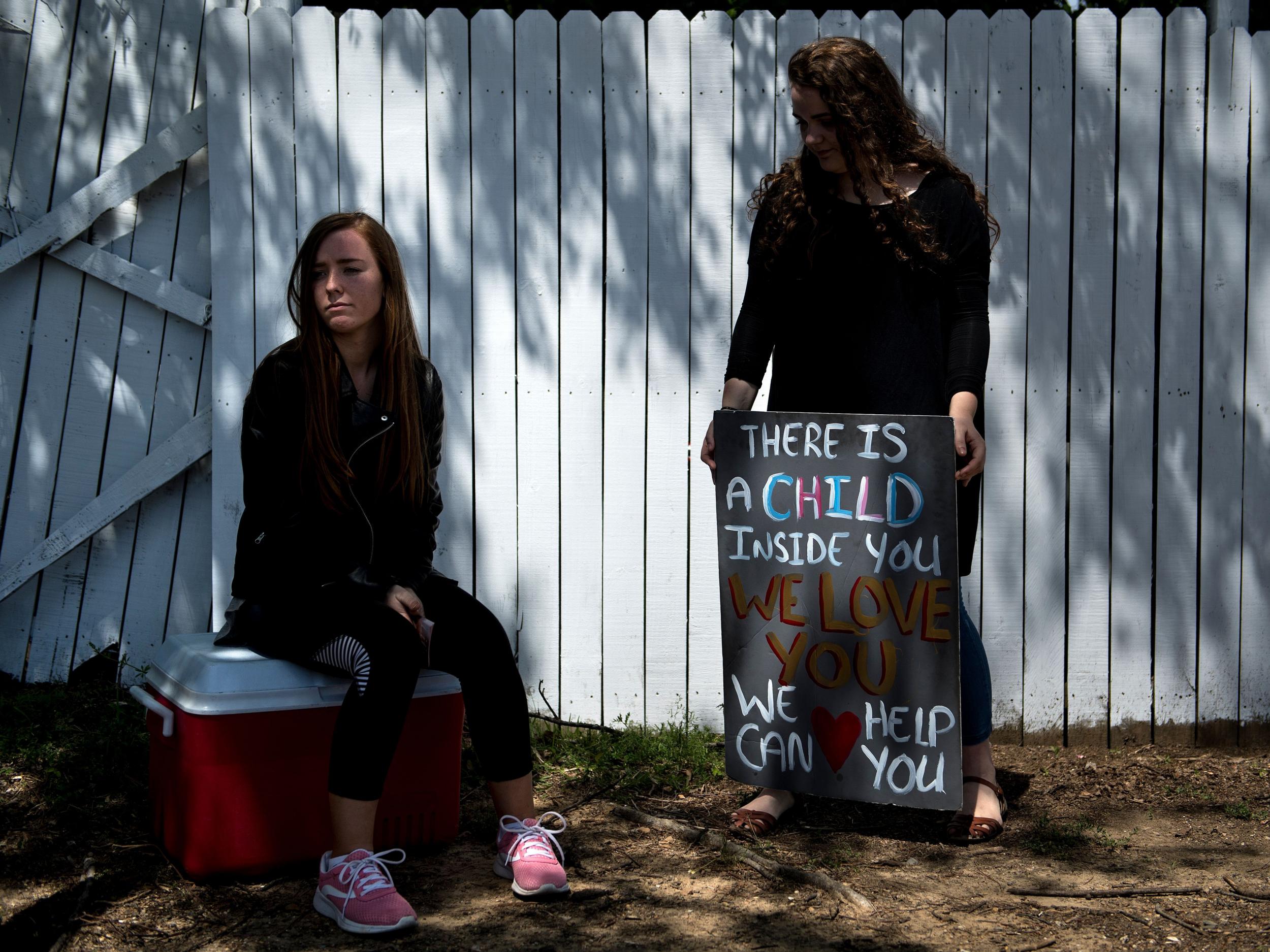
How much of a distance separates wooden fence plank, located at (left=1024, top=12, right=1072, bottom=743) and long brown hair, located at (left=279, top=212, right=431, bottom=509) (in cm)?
191

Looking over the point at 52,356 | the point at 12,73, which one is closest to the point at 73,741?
the point at 52,356

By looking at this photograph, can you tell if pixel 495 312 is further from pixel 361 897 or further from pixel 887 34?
pixel 361 897

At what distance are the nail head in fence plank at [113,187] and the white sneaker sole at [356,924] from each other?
2374 millimetres

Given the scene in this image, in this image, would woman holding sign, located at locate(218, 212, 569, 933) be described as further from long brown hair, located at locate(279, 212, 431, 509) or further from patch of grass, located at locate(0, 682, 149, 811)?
patch of grass, located at locate(0, 682, 149, 811)

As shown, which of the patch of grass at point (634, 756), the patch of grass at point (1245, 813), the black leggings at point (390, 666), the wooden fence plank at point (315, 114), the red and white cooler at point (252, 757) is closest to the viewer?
the black leggings at point (390, 666)

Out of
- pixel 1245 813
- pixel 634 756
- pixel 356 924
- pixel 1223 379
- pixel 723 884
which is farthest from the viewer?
pixel 1223 379

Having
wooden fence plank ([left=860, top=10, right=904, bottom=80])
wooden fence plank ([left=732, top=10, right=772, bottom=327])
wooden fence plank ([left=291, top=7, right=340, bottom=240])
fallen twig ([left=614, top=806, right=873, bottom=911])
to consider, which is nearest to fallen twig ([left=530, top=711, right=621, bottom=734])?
fallen twig ([left=614, top=806, right=873, bottom=911])

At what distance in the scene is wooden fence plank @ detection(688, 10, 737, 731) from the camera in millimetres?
3518

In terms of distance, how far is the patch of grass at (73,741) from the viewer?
308cm

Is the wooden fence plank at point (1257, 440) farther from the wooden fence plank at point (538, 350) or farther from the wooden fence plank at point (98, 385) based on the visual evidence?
the wooden fence plank at point (98, 385)

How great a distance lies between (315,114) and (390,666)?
1.93 meters

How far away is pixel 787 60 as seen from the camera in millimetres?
3535

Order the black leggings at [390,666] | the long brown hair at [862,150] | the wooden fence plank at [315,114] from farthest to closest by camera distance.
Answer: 1. the wooden fence plank at [315,114]
2. the long brown hair at [862,150]
3. the black leggings at [390,666]

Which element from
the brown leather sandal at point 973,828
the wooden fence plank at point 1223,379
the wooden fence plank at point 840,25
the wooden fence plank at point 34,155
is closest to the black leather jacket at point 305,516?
Result: the brown leather sandal at point 973,828
